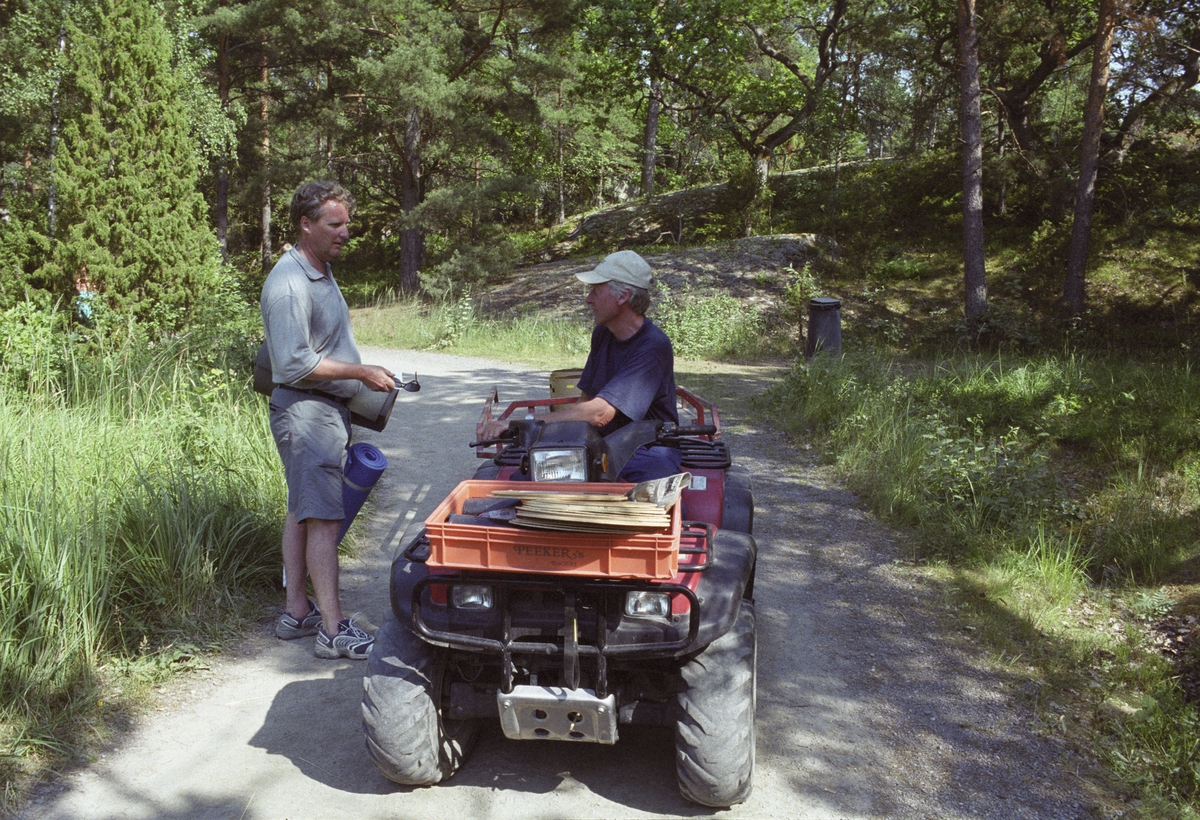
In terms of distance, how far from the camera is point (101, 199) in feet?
35.9

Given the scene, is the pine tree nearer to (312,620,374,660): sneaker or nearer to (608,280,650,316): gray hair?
(312,620,374,660): sneaker

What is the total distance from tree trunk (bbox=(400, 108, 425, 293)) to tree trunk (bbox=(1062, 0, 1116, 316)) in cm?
1324

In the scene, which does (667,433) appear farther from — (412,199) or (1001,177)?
(412,199)

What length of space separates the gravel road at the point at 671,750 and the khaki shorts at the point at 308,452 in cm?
77

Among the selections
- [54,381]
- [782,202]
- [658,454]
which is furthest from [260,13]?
[658,454]

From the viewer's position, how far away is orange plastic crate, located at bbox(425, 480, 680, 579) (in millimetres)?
2779

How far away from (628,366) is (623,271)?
1.45ft

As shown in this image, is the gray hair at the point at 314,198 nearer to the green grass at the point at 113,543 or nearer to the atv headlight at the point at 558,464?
the atv headlight at the point at 558,464

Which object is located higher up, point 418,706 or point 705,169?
point 705,169

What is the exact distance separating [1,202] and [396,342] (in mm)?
16539

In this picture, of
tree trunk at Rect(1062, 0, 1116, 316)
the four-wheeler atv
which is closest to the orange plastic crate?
the four-wheeler atv

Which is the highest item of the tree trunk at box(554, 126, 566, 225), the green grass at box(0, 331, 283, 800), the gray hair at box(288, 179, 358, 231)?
the tree trunk at box(554, 126, 566, 225)

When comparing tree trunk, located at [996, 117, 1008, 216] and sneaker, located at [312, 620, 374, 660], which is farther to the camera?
tree trunk, located at [996, 117, 1008, 216]

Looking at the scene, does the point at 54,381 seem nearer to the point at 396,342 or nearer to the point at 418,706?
the point at 418,706
